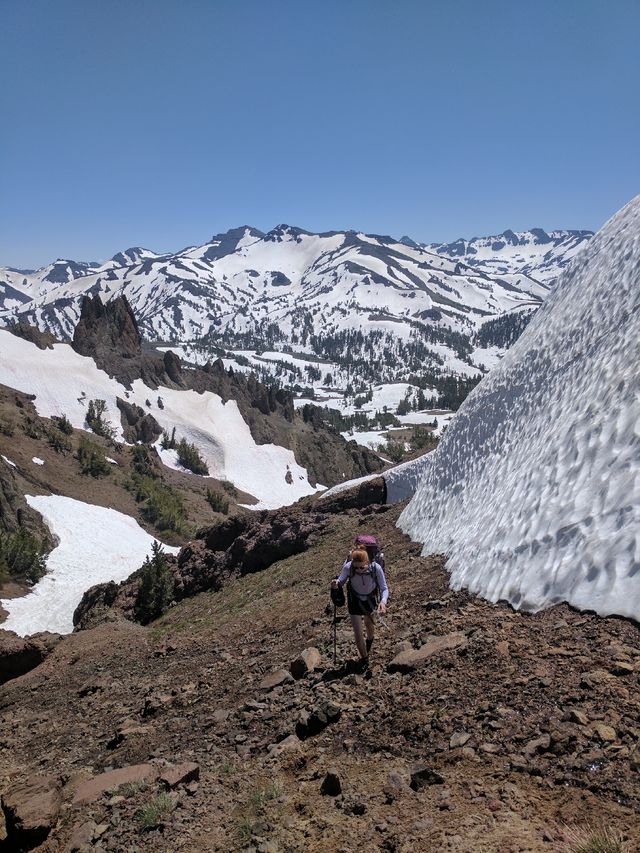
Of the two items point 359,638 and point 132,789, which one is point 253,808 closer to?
point 132,789

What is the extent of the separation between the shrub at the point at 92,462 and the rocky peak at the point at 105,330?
130 ft

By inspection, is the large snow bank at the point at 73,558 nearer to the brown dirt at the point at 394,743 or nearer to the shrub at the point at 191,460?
the brown dirt at the point at 394,743

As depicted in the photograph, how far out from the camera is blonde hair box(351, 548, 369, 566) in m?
7.50

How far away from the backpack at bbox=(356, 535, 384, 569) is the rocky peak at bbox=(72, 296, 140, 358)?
97.2 metres

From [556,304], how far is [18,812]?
641 inches

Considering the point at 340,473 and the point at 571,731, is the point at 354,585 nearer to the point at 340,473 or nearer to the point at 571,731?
the point at 571,731

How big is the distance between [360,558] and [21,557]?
33004 mm

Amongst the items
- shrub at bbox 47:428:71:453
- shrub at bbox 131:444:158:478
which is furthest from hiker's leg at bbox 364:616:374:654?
shrub at bbox 131:444:158:478

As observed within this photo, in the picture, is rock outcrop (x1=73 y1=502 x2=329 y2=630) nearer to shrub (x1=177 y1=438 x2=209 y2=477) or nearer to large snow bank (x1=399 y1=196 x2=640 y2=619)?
large snow bank (x1=399 y1=196 x2=640 y2=619)

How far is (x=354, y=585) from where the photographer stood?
24.7ft

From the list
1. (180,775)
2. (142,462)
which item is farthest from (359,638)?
(142,462)

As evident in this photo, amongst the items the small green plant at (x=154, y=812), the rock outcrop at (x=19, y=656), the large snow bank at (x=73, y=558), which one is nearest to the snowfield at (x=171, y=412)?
the large snow bank at (x=73, y=558)

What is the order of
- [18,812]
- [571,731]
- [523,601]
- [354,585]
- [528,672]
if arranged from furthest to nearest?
[354,585] < [523,601] < [18,812] < [528,672] < [571,731]

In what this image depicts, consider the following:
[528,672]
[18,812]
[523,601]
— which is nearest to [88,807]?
[18,812]
